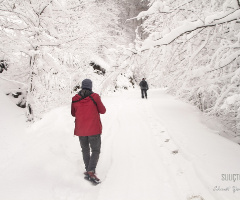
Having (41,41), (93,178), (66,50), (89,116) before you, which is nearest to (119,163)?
(93,178)

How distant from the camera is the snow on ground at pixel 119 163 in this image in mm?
3369

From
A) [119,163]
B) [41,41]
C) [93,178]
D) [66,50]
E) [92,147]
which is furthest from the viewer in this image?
[66,50]

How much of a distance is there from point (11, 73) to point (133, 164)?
4.68 meters

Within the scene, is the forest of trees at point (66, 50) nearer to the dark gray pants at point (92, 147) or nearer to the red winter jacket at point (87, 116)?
the red winter jacket at point (87, 116)

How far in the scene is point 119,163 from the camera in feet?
15.2

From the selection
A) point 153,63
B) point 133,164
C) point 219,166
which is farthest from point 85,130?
point 219,166

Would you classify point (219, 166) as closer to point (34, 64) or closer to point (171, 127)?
point (171, 127)

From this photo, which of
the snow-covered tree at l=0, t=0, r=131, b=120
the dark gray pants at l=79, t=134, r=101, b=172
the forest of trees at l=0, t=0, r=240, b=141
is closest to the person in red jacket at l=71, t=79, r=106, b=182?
the dark gray pants at l=79, t=134, r=101, b=172

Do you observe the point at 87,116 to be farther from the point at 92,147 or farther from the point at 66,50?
A: the point at 66,50

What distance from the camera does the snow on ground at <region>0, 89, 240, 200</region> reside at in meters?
3.37

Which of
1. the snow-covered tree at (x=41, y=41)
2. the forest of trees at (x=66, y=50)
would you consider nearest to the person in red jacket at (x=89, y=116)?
the forest of trees at (x=66, y=50)

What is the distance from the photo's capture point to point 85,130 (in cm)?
379

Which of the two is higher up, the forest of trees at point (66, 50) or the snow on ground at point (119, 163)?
the forest of trees at point (66, 50)

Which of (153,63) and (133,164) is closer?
(153,63)
